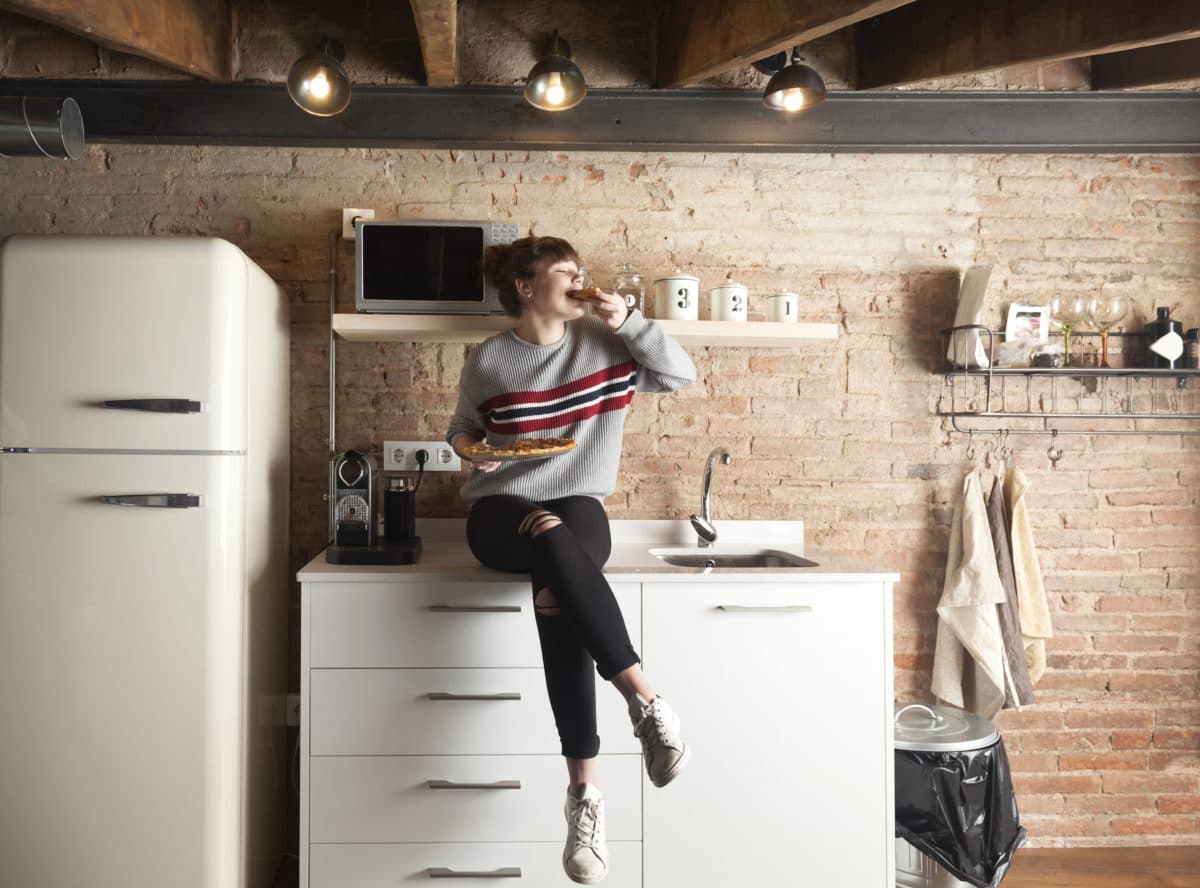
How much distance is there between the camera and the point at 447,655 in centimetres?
190

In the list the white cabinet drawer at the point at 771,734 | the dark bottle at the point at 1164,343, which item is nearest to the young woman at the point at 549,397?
the white cabinet drawer at the point at 771,734

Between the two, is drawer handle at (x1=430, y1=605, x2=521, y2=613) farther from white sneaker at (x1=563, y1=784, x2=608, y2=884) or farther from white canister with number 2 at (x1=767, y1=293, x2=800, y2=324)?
white canister with number 2 at (x1=767, y1=293, x2=800, y2=324)

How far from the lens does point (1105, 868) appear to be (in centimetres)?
237

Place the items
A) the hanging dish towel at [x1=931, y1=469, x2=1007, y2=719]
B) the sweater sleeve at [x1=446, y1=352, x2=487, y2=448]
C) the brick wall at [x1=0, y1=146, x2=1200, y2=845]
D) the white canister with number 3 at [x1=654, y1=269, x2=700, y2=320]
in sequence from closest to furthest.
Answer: the sweater sleeve at [x1=446, y1=352, x2=487, y2=448] → the white canister with number 3 at [x1=654, y1=269, x2=700, y2=320] → the hanging dish towel at [x1=931, y1=469, x2=1007, y2=719] → the brick wall at [x1=0, y1=146, x2=1200, y2=845]

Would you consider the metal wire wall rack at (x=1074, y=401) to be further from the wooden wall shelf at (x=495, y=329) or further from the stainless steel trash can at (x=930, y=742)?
the stainless steel trash can at (x=930, y=742)

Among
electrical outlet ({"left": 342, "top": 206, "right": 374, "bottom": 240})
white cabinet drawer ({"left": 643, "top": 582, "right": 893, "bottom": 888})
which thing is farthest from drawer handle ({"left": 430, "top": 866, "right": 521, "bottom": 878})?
electrical outlet ({"left": 342, "top": 206, "right": 374, "bottom": 240})

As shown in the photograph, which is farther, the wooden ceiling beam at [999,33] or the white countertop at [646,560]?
the white countertop at [646,560]

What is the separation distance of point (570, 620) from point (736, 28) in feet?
5.05

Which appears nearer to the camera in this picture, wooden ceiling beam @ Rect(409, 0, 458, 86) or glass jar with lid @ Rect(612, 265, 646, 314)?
wooden ceiling beam @ Rect(409, 0, 458, 86)

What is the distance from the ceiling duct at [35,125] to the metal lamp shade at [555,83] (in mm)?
1174

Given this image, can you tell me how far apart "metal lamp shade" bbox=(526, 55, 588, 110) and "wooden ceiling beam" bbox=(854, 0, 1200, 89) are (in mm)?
995

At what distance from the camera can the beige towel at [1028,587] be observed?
2404 mm

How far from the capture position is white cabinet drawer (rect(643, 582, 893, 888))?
1912 millimetres

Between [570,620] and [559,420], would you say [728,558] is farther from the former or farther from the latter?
[570,620]
